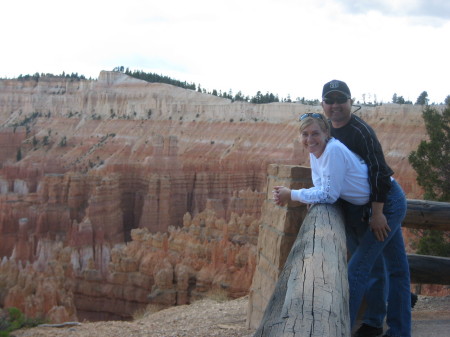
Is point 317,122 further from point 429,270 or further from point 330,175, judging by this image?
point 429,270

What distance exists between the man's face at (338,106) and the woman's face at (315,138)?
21cm

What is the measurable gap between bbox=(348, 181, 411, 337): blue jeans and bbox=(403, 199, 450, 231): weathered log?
1.00 meters

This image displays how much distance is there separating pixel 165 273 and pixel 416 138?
19308mm

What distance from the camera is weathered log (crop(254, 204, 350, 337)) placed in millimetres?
1356

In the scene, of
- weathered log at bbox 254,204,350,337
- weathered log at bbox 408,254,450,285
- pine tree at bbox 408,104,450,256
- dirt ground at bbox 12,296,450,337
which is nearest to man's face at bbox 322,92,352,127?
weathered log at bbox 254,204,350,337

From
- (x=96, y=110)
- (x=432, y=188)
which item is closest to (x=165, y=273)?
(x=432, y=188)

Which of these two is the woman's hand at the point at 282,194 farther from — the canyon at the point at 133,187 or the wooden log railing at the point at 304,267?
the canyon at the point at 133,187

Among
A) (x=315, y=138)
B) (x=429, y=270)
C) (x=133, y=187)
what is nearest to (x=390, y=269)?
(x=315, y=138)

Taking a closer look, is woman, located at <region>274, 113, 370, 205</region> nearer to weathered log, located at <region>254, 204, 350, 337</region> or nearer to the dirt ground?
weathered log, located at <region>254, 204, 350, 337</region>

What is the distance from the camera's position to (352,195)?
2467 mm

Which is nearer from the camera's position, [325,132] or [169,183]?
[325,132]

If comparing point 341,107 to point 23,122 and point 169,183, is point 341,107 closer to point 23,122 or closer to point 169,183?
point 169,183

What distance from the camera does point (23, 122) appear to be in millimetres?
61938

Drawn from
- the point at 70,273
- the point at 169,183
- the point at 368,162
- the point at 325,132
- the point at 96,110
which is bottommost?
the point at 70,273
